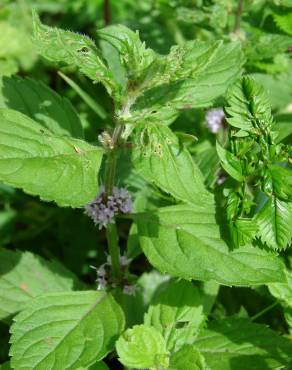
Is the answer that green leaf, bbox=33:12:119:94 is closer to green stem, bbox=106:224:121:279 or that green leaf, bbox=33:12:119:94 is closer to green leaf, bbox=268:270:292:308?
green stem, bbox=106:224:121:279

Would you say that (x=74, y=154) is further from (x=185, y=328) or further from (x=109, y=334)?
(x=185, y=328)

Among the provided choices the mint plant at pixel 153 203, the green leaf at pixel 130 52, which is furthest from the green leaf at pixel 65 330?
the green leaf at pixel 130 52

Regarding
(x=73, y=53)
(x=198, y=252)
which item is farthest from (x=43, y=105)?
(x=198, y=252)

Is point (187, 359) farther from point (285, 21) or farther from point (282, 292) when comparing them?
point (285, 21)

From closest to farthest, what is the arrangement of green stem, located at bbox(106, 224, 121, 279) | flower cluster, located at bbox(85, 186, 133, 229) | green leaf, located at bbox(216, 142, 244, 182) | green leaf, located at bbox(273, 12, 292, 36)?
1. green leaf, located at bbox(216, 142, 244, 182)
2. flower cluster, located at bbox(85, 186, 133, 229)
3. green stem, located at bbox(106, 224, 121, 279)
4. green leaf, located at bbox(273, 12, 292, 36)

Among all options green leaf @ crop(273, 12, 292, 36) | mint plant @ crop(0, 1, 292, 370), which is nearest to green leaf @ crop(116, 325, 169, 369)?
mint plant @ crop(0, 1, 292, 370)

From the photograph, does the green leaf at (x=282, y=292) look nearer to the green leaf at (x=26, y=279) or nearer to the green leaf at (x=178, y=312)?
the green leaf at (x=178, y=312)
